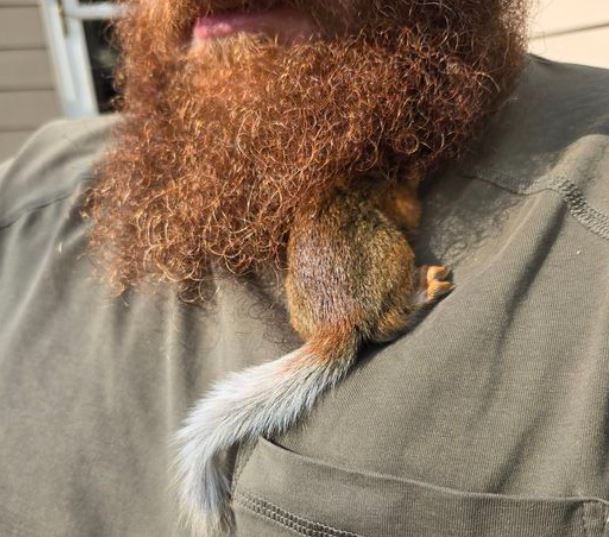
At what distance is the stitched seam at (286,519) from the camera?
2.54 feet

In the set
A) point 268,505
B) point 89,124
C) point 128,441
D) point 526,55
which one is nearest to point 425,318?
point 268,505

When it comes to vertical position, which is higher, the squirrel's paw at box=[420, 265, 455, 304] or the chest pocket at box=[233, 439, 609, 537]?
the squirrel's paw at box=[420, 265, 455, 304]

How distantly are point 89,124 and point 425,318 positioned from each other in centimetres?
109

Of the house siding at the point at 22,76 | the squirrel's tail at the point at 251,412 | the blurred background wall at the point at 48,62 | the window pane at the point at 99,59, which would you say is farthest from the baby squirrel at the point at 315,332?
the house siding at the point at 22,76

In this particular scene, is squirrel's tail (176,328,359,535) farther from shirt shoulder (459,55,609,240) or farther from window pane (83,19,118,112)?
window pane (83,19,118,112)

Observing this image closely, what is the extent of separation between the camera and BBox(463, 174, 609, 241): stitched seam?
0.85 metres

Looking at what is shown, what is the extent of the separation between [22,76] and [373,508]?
338cm

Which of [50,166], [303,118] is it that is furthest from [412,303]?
[50,166]

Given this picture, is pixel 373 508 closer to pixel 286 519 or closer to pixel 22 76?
pixel 286 519

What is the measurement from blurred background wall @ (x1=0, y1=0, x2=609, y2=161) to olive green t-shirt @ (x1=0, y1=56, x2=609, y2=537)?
7.97 feet

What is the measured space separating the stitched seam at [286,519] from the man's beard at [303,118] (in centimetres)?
38

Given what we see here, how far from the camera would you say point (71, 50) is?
341 cm

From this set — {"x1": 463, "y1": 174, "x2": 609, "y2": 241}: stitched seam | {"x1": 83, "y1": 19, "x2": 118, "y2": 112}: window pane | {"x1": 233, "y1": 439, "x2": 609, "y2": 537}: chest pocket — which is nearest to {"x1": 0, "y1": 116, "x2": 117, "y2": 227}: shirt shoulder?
{"x1": 233, "y1": 439, "x2": 609, "y2": 537}: chest pocket

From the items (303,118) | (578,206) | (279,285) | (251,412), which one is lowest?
(251,412)
